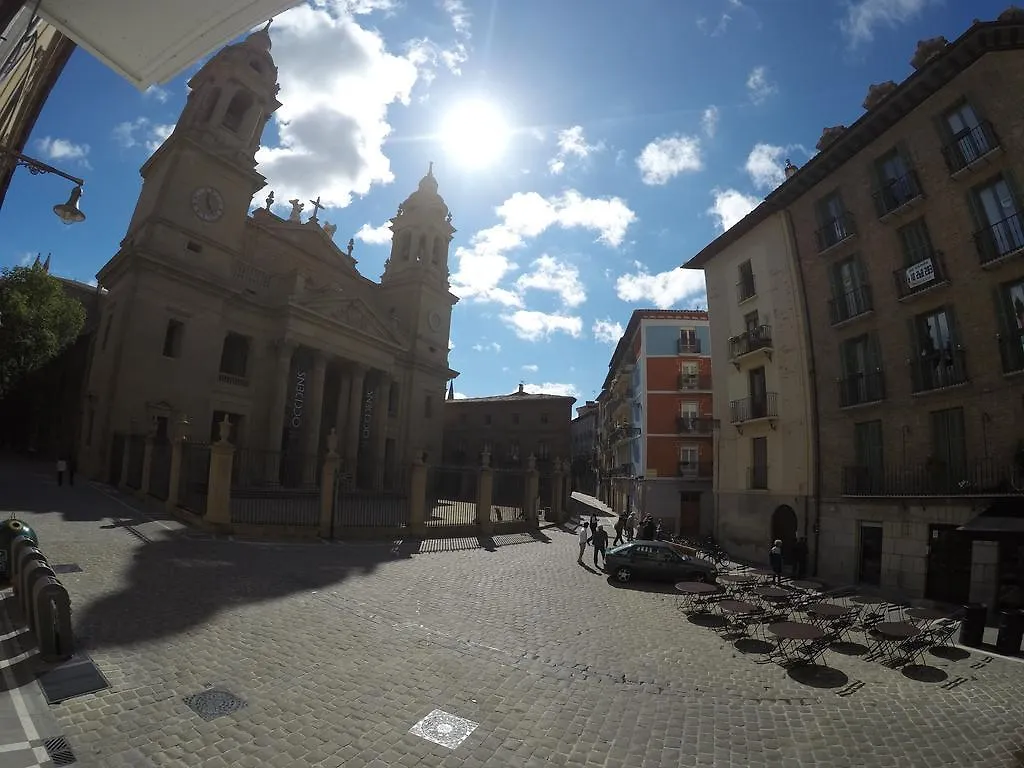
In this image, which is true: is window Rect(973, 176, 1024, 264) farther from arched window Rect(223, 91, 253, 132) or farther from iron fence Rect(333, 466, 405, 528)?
arched window Rect(223, 91, 253, 132)

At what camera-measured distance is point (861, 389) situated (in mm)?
16688

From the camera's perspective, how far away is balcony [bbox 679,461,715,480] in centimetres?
3141

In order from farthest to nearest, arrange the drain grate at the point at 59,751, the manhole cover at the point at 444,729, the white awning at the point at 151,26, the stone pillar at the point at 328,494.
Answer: the stone pillar at the point at 328,494 → the manhole cover at the point at 444,729 → the drain grate at the point at 59,751 → the white awning at the point at 151,26

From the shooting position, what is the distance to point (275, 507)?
20.9 m

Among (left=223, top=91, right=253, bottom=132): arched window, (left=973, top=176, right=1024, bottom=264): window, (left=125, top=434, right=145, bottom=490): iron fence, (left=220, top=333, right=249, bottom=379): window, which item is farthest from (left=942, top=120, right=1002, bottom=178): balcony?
(left=223, top=91, right=253, bottom=132): arched window

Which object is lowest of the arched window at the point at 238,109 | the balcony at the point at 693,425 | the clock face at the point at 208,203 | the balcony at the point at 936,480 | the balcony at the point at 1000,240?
the balcony at the point at 936,480

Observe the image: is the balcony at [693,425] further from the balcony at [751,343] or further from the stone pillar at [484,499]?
the stone pillar at [484,499]

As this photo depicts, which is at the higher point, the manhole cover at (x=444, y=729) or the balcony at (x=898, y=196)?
the balcony at (x=898, y=196)

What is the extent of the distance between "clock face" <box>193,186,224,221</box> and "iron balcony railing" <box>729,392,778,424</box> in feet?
95.2

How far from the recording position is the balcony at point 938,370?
13.8 m

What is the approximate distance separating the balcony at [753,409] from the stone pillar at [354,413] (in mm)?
23890

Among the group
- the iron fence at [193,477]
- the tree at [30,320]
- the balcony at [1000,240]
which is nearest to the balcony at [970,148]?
the balcony at [1000,240]

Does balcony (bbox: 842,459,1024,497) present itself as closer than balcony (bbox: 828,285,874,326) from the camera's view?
Yes

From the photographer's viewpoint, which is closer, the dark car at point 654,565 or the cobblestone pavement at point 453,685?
the cobblestone pavement at point 453,685
